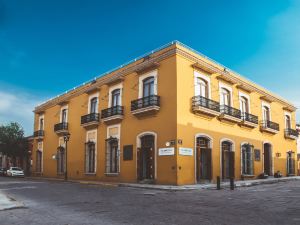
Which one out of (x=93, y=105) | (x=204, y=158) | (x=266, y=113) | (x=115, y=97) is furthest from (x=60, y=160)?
(x=266, y=113)

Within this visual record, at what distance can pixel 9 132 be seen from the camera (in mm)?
45125

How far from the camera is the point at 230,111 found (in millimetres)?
24922

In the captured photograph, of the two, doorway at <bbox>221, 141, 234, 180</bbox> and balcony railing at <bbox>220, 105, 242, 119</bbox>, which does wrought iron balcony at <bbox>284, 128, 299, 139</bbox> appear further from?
doorway at <bbox>221, 141, 234, 180</bbox>

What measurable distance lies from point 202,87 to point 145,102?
447 cm

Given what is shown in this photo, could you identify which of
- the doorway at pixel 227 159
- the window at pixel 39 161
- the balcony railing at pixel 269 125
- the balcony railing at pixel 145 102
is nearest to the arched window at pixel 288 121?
the balcony railing at pixel 269 125

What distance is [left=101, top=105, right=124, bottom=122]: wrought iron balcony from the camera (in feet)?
80.9

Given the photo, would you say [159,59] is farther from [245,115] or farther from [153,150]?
[245,115]

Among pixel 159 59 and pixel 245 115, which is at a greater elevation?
pixel 159 59

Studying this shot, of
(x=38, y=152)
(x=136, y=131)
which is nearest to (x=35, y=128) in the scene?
(x=38, y=152)

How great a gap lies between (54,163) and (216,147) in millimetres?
18191

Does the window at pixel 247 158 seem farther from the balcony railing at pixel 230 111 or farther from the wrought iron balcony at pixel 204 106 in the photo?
the wrought iron balcony at pixel 204 106

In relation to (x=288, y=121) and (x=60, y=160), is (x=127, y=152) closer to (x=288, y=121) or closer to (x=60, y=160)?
(x=60, y=160)

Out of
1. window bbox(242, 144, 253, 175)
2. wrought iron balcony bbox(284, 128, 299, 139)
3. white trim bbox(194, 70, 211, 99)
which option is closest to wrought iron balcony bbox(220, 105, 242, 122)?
white trim bbox(194, 70, 211, 99)

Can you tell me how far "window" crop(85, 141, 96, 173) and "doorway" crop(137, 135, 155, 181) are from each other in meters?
6.62
